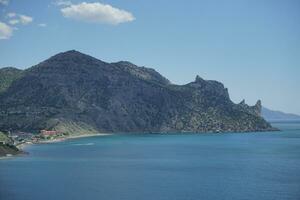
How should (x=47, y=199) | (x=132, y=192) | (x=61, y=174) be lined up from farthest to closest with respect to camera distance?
(x=61, y=174) < (x=132, y=192) < (x=47, y=199)

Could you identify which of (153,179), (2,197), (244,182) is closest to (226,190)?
(244,182)

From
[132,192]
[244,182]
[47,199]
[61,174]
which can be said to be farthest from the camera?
[61,174]

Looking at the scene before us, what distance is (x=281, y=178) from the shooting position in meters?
184

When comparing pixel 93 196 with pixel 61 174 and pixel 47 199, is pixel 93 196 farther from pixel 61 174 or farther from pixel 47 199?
pixel 61 174

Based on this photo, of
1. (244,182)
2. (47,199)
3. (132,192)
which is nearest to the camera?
(47,199)

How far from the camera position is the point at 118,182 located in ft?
583

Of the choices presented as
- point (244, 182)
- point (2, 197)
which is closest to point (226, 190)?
point (244, 182)

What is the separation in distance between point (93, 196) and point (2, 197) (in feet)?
76.0

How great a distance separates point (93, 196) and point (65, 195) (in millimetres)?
7733

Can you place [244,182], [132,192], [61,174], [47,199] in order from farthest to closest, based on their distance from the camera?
1. [61,174]
2. [244,182]
3. [132,192]
4. [47,199]

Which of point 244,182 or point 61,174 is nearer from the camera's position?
point 244,182

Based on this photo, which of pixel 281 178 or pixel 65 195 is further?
pixel 281 178

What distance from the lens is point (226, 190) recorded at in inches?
6324

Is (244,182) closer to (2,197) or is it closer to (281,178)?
(281,178)
